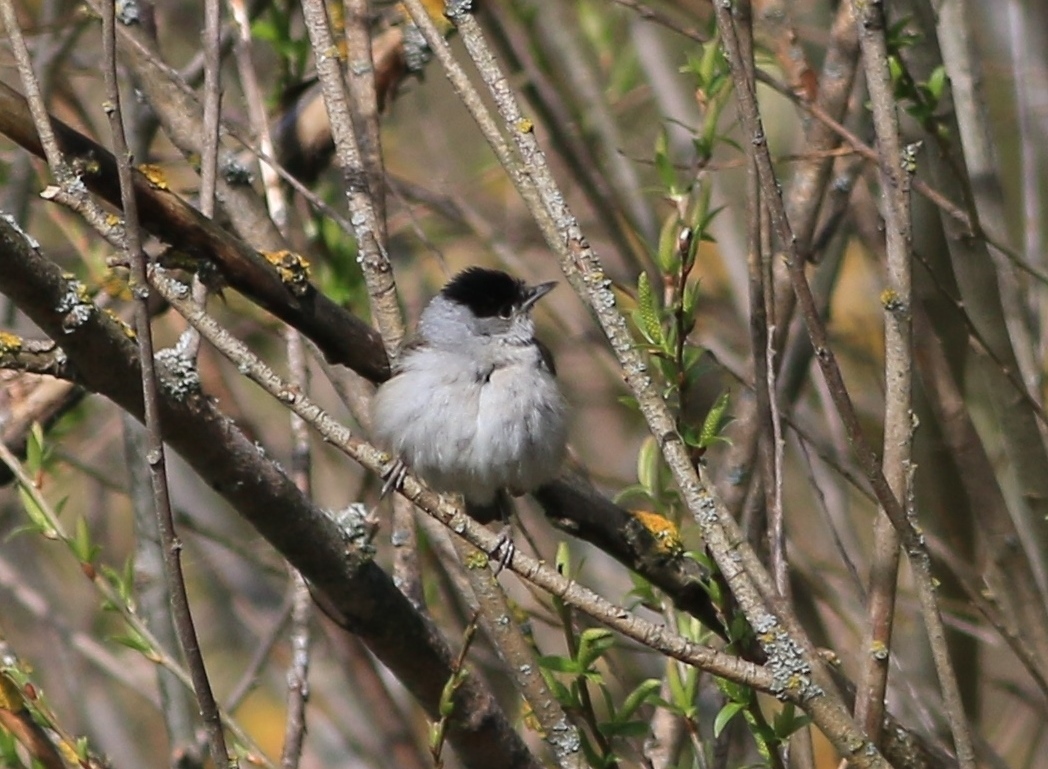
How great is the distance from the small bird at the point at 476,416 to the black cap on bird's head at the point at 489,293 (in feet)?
0.40

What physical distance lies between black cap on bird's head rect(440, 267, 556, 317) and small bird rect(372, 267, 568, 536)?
4.8 inches

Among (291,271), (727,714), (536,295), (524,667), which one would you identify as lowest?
(727,714)

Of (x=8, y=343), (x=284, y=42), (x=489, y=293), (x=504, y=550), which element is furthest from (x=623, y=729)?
(x=284, y=42)

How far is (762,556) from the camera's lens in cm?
337

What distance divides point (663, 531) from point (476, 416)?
944 millimetres

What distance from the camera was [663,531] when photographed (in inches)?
114

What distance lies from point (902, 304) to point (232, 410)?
10.2 ft

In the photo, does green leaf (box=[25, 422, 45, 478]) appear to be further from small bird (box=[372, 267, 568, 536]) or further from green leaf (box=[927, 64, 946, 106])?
green leaf (box=[927, 64, 946, 106])

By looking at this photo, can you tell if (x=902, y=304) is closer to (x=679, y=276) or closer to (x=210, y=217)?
(x=679, y=276)

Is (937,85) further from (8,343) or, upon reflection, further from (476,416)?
(8,343)

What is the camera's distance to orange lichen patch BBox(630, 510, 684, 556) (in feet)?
9.39

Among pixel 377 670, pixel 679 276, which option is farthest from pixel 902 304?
pixel 377 670

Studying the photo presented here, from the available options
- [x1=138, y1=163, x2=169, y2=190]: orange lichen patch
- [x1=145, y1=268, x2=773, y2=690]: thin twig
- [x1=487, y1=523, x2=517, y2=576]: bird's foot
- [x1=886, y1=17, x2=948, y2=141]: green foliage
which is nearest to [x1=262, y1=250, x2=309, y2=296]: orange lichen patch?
[x1=138, y1=163, x2=169, y2=190]: orange lichen patch

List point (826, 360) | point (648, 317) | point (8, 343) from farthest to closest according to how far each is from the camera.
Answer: point (648, 317)
point (8, 343)
point (826, 360)
